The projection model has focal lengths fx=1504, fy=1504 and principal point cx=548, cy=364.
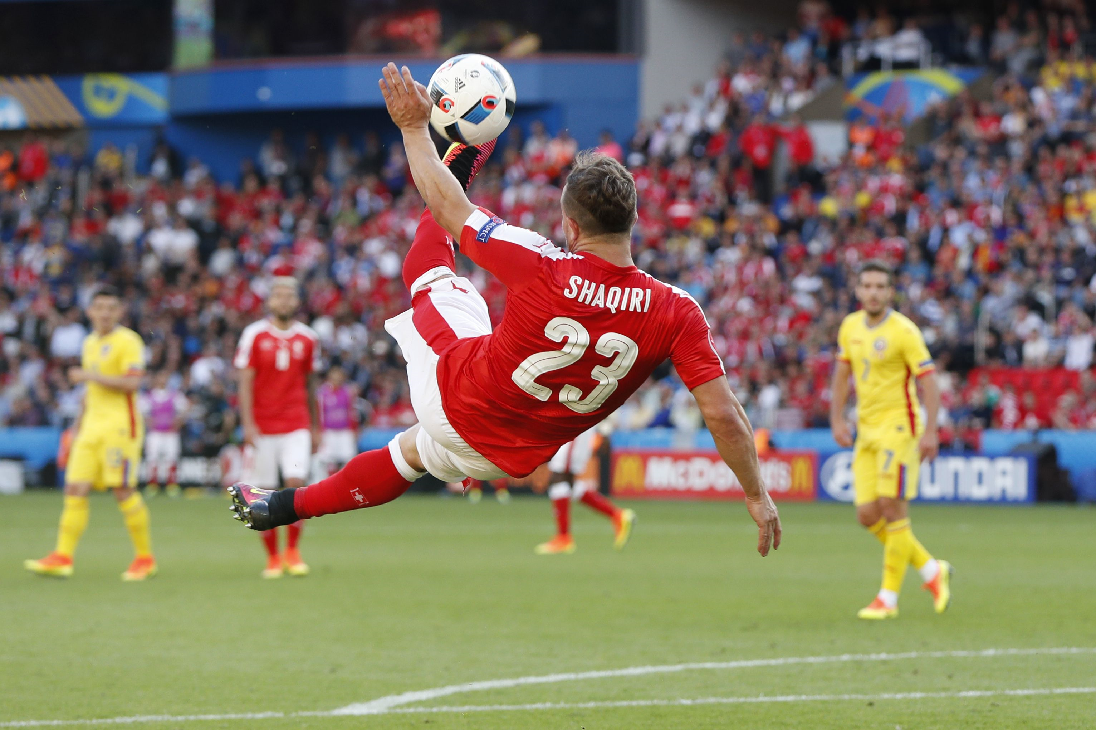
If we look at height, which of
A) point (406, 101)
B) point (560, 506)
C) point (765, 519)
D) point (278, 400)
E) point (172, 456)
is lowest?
point (560, 506)

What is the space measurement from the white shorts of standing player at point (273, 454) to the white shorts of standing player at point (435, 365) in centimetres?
610

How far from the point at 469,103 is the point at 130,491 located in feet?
21.7

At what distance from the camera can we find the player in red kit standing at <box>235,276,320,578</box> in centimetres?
1205

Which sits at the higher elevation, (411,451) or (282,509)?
(411,451)

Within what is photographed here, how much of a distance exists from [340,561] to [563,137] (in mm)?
17968

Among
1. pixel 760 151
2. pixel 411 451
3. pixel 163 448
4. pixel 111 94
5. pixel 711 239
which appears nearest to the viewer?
pixel 411 451

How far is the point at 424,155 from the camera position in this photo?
5.58 metres

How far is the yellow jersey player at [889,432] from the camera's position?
31.8 feet

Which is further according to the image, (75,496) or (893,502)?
(75,496)

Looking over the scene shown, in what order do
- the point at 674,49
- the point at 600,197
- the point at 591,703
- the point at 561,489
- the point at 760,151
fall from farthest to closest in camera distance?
the point at 674,49 < the point at 760,151 < the point at 561,489 < the point at 591,703 < the point at 600,197

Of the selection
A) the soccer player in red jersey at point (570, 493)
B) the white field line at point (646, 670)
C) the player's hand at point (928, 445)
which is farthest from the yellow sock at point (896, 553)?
the soccer player in red jersey at point (570, 493)

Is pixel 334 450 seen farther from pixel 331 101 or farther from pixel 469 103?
pixel 469 103

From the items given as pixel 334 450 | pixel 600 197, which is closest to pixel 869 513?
pixel 600 197

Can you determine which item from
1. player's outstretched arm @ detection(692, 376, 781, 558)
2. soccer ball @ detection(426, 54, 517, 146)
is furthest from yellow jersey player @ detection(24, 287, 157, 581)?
player's outstretched arm @ detection(692, 376, 781, 558)
